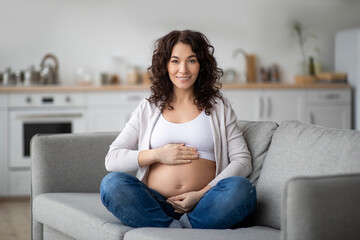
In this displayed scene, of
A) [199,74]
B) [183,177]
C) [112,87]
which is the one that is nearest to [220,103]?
[199,74]

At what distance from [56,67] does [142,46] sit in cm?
87

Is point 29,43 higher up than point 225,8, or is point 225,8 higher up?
point 225,8

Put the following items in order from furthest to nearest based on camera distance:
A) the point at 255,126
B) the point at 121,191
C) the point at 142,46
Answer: the point at 142,46 < the point at 255,126 < the point at 121,191

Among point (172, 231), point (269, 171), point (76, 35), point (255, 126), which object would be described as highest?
point (76, 35)

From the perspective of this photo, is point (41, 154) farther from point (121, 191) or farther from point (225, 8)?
point (225, 8)

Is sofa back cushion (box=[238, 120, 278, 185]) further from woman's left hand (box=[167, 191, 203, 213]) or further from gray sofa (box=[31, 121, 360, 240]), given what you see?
woman's left hand (box=[167, 191, 203, 213])

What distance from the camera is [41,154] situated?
2.62 m

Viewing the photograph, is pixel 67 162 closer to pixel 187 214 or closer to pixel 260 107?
pixel 187 214

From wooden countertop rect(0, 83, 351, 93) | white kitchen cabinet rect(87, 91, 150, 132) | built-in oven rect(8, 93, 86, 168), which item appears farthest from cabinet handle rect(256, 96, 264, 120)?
built-in oven rect(8, 93, 86, 168)

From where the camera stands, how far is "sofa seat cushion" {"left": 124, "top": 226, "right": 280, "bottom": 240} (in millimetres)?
1807

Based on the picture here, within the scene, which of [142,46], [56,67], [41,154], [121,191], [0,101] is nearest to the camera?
[121,191]

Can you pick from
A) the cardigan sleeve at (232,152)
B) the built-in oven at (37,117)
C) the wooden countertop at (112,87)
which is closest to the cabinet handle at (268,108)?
the wooden countertop at (112,87)

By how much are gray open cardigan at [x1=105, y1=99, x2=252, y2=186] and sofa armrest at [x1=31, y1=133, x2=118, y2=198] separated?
0.44 m

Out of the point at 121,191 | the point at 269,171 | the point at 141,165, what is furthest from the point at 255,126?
the point at 121,191
